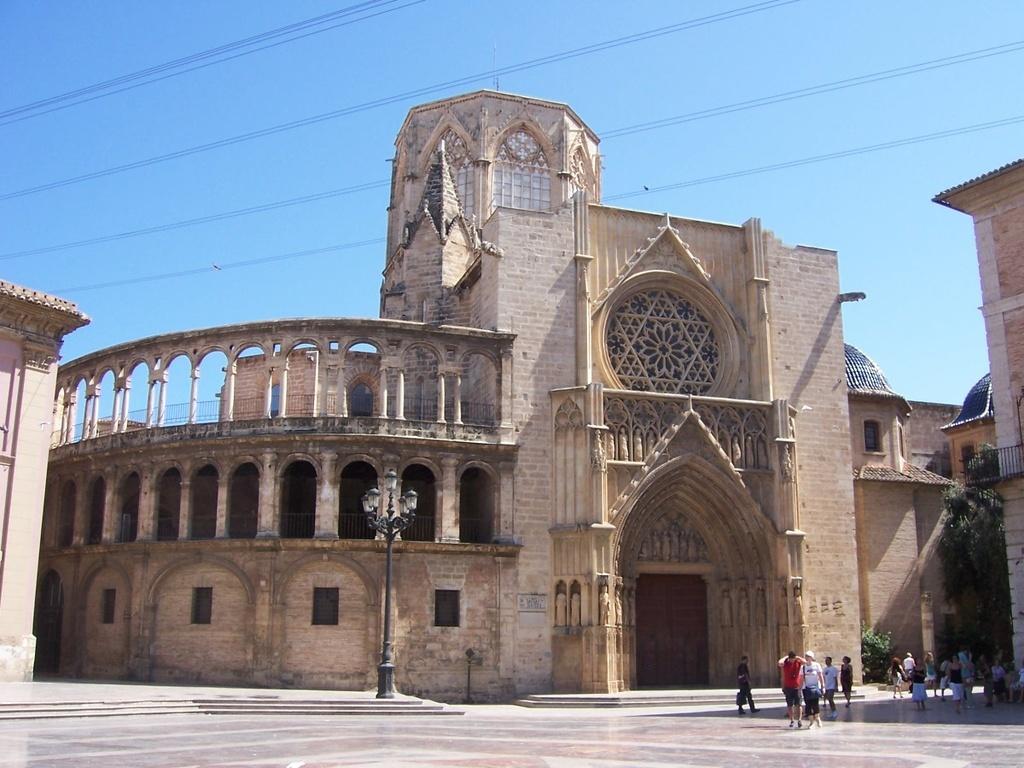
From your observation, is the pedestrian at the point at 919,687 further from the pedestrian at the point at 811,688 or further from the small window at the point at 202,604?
the small window at the point at 202,604

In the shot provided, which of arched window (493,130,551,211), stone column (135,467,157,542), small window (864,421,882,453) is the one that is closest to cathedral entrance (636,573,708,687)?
small window (864,421,882,453)

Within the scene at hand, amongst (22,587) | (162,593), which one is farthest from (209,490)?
(22,587)

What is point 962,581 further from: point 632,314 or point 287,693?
point 287,693

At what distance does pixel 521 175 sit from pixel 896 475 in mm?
17613

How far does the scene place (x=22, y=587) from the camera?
26188 millimetres

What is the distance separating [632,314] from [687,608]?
28.3ft

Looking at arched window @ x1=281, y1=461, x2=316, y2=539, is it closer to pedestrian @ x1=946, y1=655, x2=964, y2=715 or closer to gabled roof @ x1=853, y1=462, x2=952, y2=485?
pedestrian @ x1=946, y1=655, x2=964, y2=715

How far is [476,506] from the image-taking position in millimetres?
30703

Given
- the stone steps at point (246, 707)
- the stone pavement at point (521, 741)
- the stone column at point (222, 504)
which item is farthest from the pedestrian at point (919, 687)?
the stone column at point (222, 504)

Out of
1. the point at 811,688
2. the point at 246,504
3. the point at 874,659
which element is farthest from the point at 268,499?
the point at 874,659

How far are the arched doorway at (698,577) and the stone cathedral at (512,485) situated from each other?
6 centimetres

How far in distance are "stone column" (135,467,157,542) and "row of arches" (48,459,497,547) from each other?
27 millimetres

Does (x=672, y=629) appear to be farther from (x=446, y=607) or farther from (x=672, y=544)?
(x=446, y=607)

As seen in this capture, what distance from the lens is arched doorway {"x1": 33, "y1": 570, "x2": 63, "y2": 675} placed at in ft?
103
